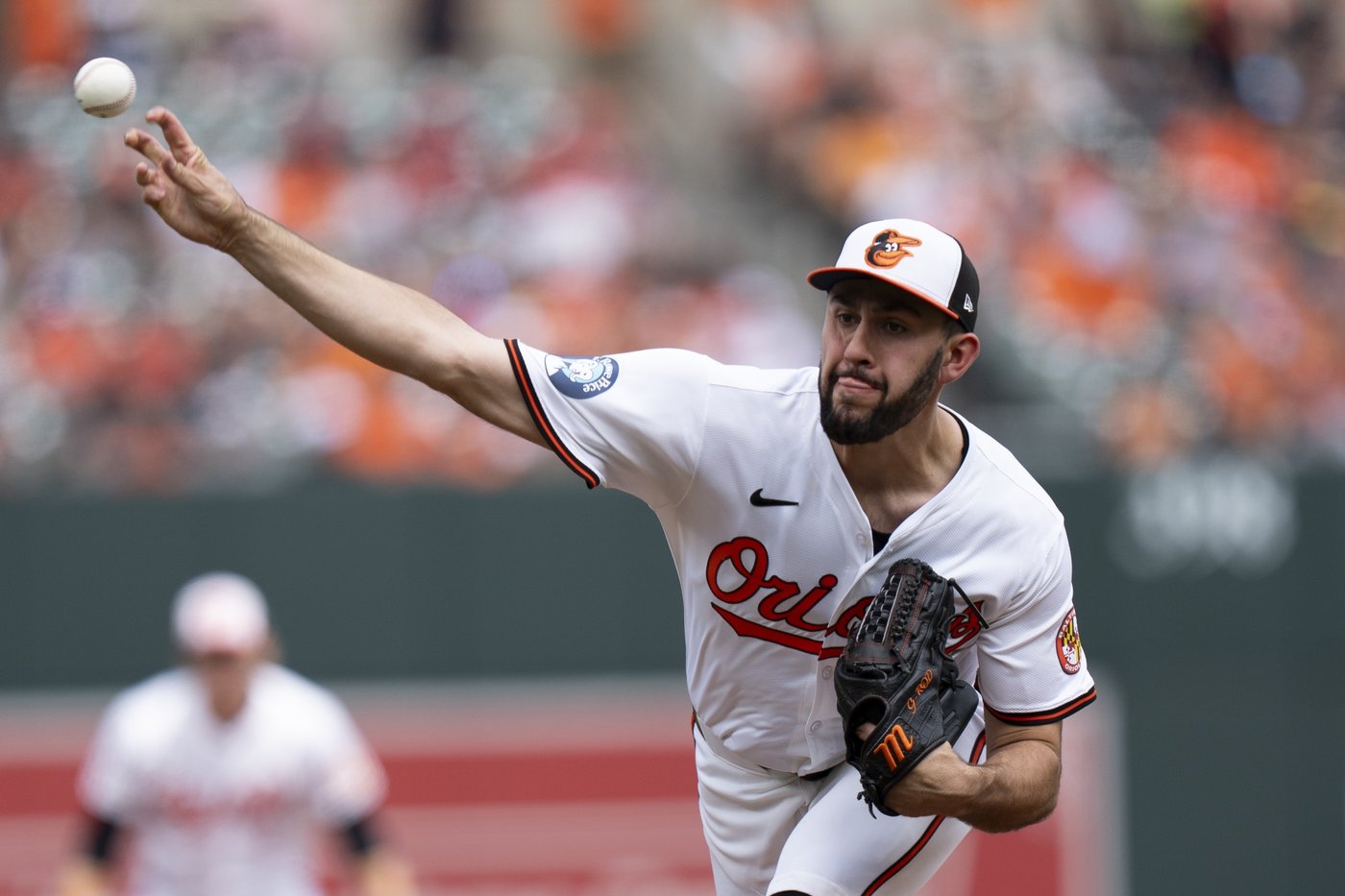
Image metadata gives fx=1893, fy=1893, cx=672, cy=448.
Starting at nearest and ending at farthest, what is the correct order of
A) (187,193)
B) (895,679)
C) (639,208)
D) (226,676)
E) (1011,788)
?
(187,193), (895,679), (1011,788), (226,676), (639,208)

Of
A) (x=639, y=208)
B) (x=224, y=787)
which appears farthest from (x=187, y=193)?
(x=639, y=208)

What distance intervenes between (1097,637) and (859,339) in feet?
19.1

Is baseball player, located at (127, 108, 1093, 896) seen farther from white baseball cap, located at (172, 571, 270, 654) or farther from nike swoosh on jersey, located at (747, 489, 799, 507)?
white baseball cap, located at (172, 571, 270, 654)

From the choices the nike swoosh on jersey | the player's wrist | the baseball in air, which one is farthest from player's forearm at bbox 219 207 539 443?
the nike swoosh on jersey

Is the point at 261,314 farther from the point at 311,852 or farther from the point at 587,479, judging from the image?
the point at 587,479

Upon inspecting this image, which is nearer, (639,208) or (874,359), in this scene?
(874,359)

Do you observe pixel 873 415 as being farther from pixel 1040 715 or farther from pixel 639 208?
pixel 639 208

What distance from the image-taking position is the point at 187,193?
386 cm

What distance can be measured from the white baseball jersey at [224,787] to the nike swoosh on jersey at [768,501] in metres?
3.51

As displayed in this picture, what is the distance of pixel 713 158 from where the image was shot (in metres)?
12.7

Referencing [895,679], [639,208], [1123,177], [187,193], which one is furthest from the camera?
[639,208]

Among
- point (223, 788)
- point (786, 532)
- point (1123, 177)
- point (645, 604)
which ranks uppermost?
point (1123, 177)

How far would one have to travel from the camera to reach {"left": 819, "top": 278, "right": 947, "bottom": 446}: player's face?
4.12 m

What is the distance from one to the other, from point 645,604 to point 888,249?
5.41 m
